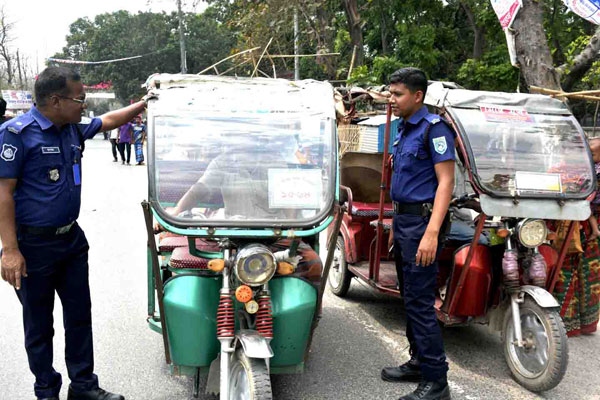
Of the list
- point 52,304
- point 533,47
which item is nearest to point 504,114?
point 52,304

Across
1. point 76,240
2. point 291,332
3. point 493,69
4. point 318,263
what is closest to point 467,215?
point 318,263

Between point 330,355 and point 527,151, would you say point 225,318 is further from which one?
point 527,151

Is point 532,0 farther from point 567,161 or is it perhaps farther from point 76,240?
point 76,240

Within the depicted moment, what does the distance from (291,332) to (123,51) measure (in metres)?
45.4

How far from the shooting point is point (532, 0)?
6.94 meters

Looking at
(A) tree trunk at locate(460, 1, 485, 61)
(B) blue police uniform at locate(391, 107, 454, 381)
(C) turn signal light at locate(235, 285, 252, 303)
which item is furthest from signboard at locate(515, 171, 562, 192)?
(A) tree trunk at locate(460, 1, 485, 61)

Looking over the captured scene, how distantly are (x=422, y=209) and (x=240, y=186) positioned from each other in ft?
3.81

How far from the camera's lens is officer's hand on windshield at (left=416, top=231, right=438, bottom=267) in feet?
10.4

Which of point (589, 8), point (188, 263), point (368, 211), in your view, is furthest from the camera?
point (589, 8)

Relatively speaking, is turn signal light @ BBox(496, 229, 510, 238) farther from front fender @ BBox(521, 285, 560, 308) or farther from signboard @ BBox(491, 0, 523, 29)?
signboard @ BBox(491, 0, 523, 29)

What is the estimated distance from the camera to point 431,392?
329 cm

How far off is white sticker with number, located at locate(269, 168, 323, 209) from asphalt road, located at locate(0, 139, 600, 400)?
4.38ft

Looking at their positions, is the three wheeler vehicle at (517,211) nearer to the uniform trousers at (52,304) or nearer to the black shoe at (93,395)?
the uniform trousers at (52,304)

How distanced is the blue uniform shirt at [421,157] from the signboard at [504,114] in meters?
0.62
